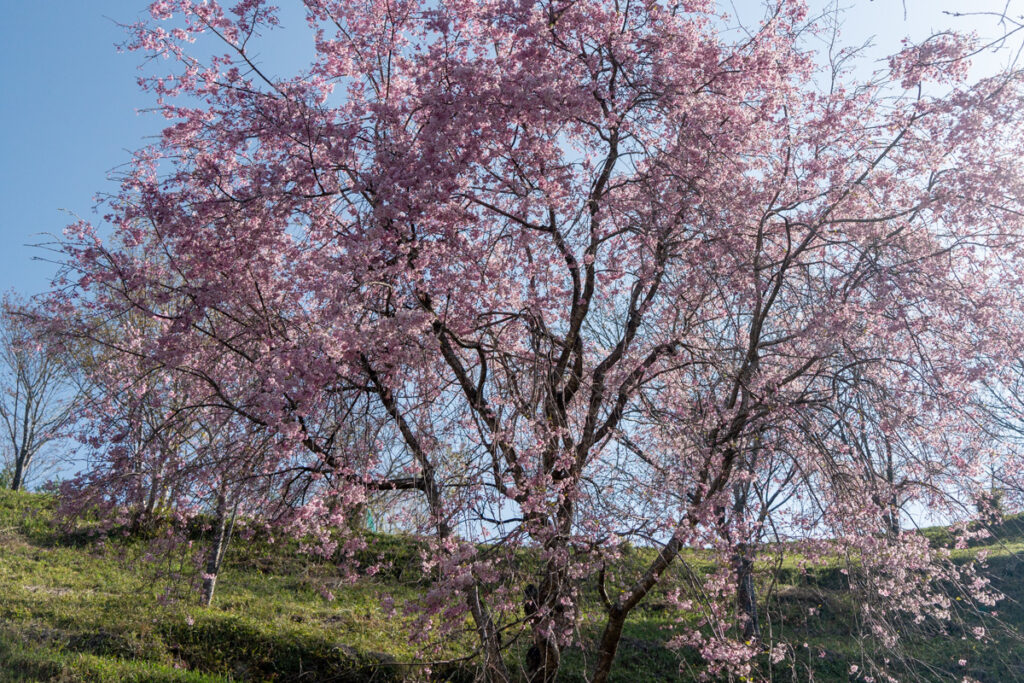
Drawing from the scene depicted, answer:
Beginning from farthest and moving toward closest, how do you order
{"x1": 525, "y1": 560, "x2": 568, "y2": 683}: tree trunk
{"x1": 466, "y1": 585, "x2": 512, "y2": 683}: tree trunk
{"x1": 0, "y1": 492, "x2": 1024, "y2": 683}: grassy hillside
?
1. {"x1": 0, "y1": 492, "x2": 1024, "y2": 683}: grassy hillside
2. {"x1": 525, "y1": 560, "x2": 568, "y2": 683}: tree trunk
3. {"x1": 466, "y1": 585, "x2": 512, "y2": 683}: tree trunk

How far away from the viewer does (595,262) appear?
6.74 meters

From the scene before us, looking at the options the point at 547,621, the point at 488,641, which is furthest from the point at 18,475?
the point at 488,641

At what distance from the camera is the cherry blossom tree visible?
18.6 ft

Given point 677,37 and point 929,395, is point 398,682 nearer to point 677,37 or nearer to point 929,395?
point 929,395

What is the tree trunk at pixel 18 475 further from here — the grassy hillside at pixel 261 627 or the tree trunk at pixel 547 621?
the tree trunk at pixel 547 621

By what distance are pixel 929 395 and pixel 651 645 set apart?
604cm

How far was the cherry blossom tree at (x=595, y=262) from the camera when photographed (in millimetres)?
5660

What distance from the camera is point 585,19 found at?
6.36 metres

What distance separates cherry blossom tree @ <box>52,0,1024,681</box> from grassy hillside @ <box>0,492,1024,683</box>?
1.21m

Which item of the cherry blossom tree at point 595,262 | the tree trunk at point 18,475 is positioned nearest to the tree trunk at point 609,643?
the cherry blossom tree at point 595,262

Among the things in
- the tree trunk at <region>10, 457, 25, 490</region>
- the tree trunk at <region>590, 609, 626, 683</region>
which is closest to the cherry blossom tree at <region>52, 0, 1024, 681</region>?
the tree trunk at <region>590, 609, 626, 683</region>

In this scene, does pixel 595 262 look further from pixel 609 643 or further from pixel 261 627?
pixel 261 627

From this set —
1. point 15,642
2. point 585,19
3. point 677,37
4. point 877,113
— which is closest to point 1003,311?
point 877,113

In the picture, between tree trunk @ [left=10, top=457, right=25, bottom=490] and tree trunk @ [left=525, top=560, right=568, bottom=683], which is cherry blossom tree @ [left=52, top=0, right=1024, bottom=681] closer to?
tree trunk @ [left=525, top=560, right=568, bottom=683]
